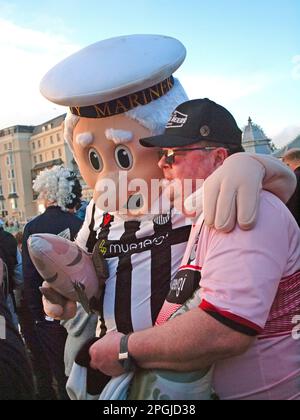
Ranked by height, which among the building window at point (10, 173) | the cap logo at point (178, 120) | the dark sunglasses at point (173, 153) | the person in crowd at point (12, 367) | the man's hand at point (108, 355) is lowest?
the person in crowd at point (12, 367)

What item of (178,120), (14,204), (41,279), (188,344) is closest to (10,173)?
(14,204)

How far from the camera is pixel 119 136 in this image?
1.56 meters

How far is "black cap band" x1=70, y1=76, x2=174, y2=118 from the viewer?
5.16 feet

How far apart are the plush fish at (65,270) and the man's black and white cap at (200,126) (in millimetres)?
529

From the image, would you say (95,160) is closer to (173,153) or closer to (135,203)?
(135,203)

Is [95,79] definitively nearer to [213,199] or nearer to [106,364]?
[213,199]

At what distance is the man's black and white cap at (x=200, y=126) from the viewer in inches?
47.6

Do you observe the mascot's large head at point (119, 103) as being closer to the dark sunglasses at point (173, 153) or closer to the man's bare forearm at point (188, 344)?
the dark sunglasses at point (173, 153)

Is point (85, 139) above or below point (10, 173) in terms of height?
below

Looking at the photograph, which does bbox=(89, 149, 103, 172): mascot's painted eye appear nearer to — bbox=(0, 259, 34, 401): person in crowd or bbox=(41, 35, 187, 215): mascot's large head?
bbox=(41, 35, 187, 215): mascot's large head

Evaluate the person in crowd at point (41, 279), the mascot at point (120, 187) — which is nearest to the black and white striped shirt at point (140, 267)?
the mascot at point (120, 187)

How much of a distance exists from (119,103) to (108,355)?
86 centimetres

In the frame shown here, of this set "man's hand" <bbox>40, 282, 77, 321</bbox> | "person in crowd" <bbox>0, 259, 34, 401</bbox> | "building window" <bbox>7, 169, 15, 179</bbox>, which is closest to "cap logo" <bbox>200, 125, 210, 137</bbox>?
"man's hand" <bbox>40, 282, 77, 321</bbox>

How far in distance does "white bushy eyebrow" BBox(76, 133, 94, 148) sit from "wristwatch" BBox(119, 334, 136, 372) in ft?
2.50
